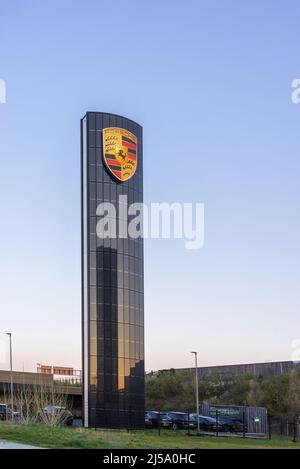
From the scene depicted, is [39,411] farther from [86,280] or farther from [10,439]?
[86,280]

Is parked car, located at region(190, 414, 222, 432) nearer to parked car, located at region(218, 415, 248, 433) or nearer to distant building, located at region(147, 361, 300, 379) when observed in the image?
parked car, located at region(218, 415, 248, 433)

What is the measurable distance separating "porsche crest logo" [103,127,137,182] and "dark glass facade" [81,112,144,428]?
1.79 ft

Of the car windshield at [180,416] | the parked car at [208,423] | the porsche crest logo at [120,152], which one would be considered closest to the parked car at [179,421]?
the car windshield at [180,416]

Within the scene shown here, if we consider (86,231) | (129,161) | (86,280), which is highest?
(129,161)

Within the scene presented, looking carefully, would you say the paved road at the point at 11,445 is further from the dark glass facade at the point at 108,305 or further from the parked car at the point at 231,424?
the dark glass facade at the point at 108,305

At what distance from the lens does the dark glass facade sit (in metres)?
72.1

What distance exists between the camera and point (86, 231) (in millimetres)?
73625

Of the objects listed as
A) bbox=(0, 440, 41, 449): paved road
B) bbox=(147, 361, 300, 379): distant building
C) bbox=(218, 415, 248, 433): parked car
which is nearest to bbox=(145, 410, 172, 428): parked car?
bbox=(218, 415, 248, 433): parked car

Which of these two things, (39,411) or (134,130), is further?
(134,130)

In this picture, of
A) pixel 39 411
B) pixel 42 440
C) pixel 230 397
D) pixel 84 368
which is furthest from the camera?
pixel 230 397

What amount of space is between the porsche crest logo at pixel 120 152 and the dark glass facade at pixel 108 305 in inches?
21.5

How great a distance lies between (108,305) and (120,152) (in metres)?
15.5
